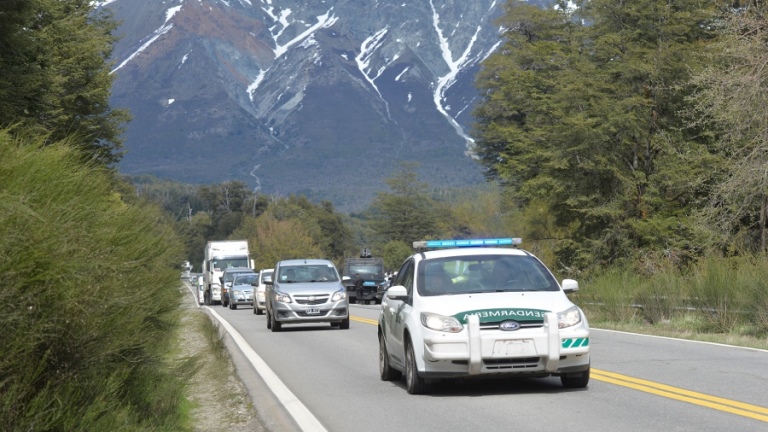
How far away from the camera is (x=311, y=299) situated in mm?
27703

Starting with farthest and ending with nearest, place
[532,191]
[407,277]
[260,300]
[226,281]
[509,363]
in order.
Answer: [226,281] < [532,191] < [260,300] < [407,277] < [509,363]

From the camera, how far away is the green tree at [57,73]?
2277cm

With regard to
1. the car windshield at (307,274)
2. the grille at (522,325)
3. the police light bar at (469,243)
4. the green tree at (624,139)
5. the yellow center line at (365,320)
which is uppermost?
the green tree at (624,139)

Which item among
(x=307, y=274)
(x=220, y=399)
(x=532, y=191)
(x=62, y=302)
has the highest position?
(x=532, y=191)

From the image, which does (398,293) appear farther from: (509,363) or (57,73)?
(57,73)

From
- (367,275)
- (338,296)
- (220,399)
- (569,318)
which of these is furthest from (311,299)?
(367,275)

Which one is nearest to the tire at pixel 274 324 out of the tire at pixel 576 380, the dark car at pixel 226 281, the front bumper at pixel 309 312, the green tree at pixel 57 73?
the front bumper at pixel 309 312

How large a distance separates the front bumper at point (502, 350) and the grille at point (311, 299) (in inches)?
623

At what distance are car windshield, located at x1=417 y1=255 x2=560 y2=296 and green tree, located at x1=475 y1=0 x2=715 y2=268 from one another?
96.5 ft

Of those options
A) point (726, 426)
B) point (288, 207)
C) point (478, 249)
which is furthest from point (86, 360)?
point (288, 207)

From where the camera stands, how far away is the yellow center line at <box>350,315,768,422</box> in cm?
1041

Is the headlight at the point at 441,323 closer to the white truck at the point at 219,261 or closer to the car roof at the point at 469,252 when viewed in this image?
the car roof at the point at 469,252

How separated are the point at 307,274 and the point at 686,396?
744 inches

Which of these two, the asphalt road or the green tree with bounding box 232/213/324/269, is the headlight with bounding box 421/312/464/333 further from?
the green tree with bounding box 232/213/324/269
